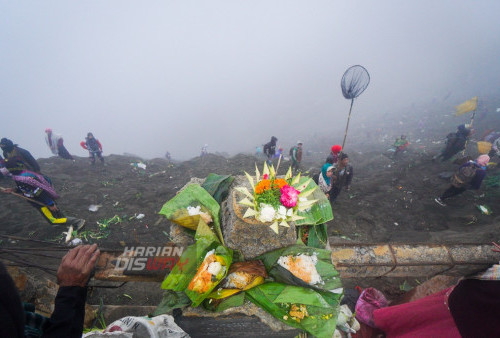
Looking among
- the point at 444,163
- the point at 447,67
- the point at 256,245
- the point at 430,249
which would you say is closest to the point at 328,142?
the point at 444,163

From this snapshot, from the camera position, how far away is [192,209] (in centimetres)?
183

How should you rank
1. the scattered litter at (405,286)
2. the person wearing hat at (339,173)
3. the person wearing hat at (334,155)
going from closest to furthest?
the scattered litter at (405,286) → the person wearing hat at (339,173) → the person wearing hat at (334,155)

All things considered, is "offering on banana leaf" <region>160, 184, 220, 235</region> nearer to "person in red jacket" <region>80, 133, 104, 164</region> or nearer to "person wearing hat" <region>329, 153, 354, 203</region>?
"person wearing hat" <region>329, 153, 354, 203</region>

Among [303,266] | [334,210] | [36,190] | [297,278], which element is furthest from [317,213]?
[36,190]

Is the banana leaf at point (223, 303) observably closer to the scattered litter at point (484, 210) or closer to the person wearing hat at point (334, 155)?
the person wearing hat at point (334, 155)

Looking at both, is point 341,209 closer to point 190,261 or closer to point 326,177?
point 326,177

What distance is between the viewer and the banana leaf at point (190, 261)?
5.25 feet

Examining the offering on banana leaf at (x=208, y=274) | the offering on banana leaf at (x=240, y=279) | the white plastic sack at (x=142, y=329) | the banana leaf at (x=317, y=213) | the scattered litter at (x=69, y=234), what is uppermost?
the banana leaf at (x=317, y=213)

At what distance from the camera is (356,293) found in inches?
120

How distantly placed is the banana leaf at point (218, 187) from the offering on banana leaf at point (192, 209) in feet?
0.64

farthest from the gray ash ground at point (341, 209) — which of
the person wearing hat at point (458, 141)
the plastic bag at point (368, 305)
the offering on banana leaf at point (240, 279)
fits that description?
the offering on banana leaf at point (240, 279)

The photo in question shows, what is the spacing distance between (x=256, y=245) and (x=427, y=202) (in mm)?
8543

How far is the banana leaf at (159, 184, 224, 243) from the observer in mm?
1797

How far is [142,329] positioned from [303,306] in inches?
54.4
